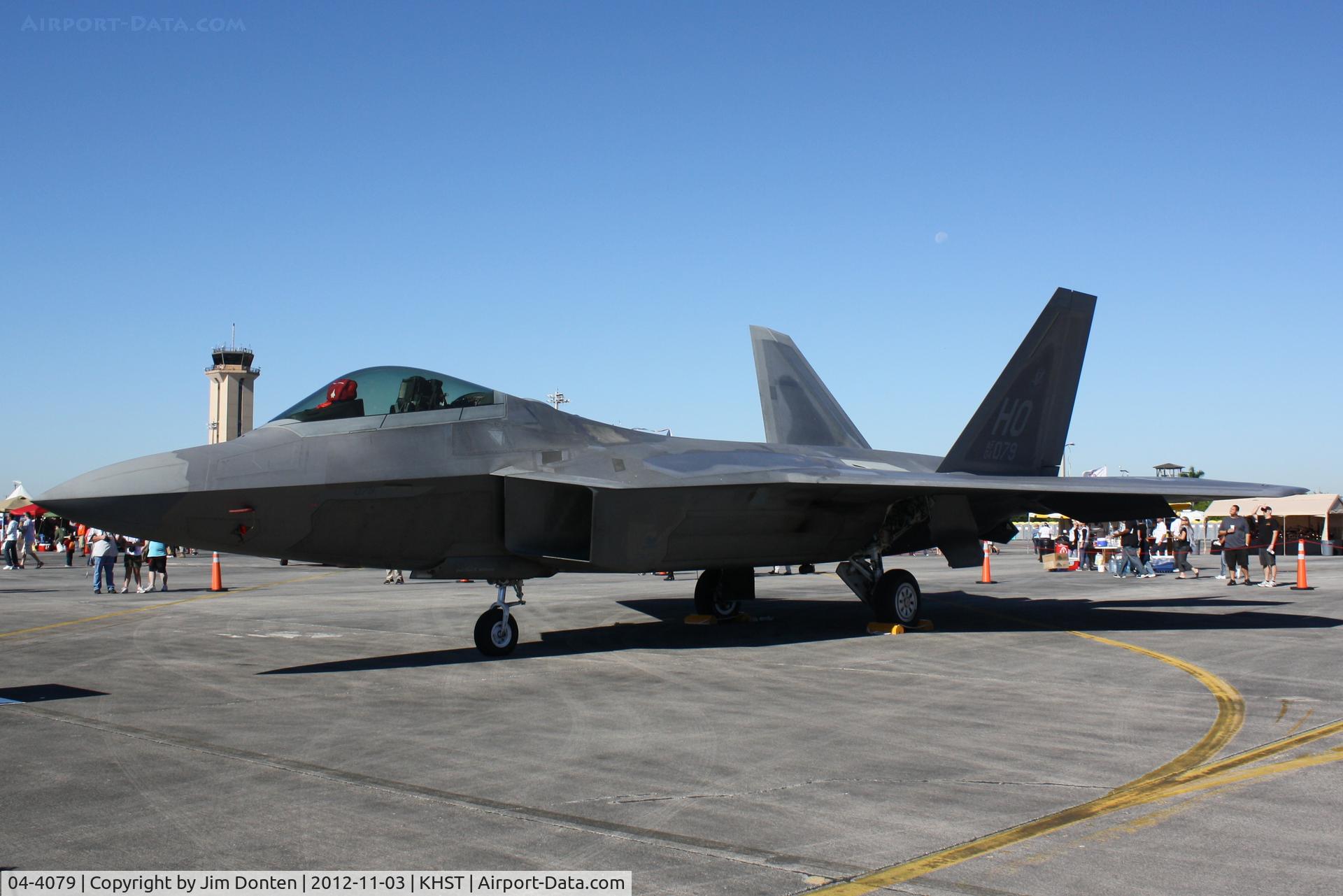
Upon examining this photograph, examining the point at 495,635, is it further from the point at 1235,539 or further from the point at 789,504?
the point at 1235,539

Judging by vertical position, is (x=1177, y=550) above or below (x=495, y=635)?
above

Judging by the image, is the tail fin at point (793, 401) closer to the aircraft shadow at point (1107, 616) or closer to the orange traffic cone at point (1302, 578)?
the aircraft shadow at point (1107, 616)

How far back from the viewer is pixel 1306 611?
615 inches

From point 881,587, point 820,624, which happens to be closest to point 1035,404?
point 881,587

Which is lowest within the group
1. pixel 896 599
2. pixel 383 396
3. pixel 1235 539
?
pixel 896 599

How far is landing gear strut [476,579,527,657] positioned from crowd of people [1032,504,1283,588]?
→ 35.9 ft

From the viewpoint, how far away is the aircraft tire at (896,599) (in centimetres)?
1380

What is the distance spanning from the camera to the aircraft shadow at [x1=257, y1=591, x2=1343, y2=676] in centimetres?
1154

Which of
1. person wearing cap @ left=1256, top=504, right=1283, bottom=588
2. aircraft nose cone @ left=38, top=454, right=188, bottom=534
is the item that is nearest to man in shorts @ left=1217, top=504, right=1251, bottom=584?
person wearing cap @ left=1256, top=504, right=1283, bottom=588

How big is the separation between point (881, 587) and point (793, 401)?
661 cm

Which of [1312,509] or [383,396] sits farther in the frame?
[1312,509]

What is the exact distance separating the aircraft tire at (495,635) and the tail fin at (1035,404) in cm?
720

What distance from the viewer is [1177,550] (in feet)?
83.9

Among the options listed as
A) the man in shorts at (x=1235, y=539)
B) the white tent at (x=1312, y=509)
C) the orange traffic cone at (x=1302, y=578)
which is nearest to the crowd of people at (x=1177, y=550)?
the man in shorts at (x=1235, y=539)
